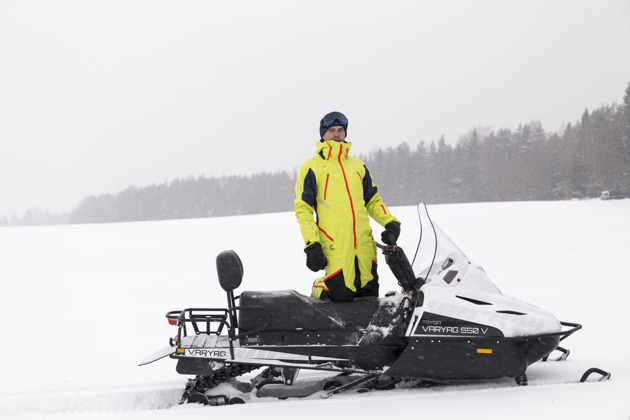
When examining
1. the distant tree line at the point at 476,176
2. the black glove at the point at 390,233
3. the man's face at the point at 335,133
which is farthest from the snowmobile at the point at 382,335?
the distant tree line at the point at 476,176

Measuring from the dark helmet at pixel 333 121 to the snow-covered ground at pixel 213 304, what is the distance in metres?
2.08

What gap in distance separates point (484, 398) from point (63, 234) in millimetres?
21381

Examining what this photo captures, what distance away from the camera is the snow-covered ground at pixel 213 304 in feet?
11.2

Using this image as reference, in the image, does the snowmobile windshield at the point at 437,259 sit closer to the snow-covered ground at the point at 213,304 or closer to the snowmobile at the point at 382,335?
the snowmobile at the point at 382,335

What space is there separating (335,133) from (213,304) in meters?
4.70

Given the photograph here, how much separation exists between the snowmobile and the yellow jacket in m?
0.36

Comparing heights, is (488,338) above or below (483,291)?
below

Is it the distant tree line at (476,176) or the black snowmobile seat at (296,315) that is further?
the distant tree line at (476,176)

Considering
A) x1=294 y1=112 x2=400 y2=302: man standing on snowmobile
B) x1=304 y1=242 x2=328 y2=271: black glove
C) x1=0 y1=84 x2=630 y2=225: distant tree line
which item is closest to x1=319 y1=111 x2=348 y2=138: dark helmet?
x1=294 y1=112 x2=400 y2=302: man standing on snowmobile

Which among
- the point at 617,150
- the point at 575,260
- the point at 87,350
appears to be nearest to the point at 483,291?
the point at 87,350

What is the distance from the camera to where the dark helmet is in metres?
3.98

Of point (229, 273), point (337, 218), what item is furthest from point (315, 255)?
point (229, 273)

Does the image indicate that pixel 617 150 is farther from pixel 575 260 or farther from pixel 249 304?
pixel 249 304

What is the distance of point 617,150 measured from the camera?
41562 millimetres
